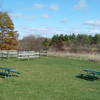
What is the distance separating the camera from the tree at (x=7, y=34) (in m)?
43.2

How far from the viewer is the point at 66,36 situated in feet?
298

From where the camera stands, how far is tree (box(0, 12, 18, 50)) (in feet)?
142

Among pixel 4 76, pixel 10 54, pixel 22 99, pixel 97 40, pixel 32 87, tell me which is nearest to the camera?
pixel 22 99

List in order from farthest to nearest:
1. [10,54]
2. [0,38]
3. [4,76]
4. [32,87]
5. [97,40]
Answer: [97,40], [0,38], [10,54], [4,76], [32,87]

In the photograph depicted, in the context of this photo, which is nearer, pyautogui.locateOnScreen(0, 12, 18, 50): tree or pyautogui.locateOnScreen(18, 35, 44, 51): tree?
pyautogui.locateOnScreen(0, 12, 18, 50): tree

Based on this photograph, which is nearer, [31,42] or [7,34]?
[7,34]

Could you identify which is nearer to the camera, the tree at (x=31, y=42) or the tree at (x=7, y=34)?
the tree at (x=7, y=34)

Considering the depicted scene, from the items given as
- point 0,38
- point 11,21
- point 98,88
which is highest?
point 11,21

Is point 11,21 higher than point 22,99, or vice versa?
point 11,21

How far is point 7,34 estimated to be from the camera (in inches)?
1735

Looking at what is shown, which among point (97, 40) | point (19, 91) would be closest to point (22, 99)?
point (19, 91)

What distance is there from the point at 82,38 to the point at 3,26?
164ft

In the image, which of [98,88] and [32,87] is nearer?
[32,87]

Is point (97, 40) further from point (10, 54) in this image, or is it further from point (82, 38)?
point (10, 54)
